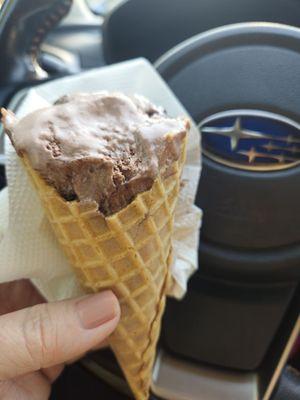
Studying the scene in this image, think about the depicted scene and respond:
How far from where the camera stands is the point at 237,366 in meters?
0.69

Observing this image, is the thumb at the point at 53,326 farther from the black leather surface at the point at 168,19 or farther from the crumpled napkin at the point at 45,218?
the black leather surface at the point at 168,19

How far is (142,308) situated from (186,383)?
0.70 feet

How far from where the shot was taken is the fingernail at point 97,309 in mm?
503

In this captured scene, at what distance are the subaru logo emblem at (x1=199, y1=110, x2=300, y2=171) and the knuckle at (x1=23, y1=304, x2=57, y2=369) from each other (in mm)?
274

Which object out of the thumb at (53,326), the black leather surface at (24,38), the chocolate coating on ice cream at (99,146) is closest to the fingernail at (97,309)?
the thumb at (53,326)

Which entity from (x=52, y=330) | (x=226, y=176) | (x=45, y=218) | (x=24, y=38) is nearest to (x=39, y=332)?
(x=52, y=330)

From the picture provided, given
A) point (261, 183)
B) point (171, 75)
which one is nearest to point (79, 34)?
point (171, 75)

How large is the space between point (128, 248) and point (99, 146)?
0.11 meters

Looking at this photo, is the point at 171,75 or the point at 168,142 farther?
the point at 171,75

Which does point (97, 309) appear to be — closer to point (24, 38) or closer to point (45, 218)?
point (45, 218)

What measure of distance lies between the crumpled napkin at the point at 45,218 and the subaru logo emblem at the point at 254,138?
0.03 metres

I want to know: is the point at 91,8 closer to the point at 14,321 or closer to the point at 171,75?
the point at 171,75

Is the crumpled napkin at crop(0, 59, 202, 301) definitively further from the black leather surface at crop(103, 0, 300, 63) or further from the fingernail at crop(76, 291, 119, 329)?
the black leather surface at crop(103, 0, 300, 63)

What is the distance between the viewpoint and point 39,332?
0.51 metres
